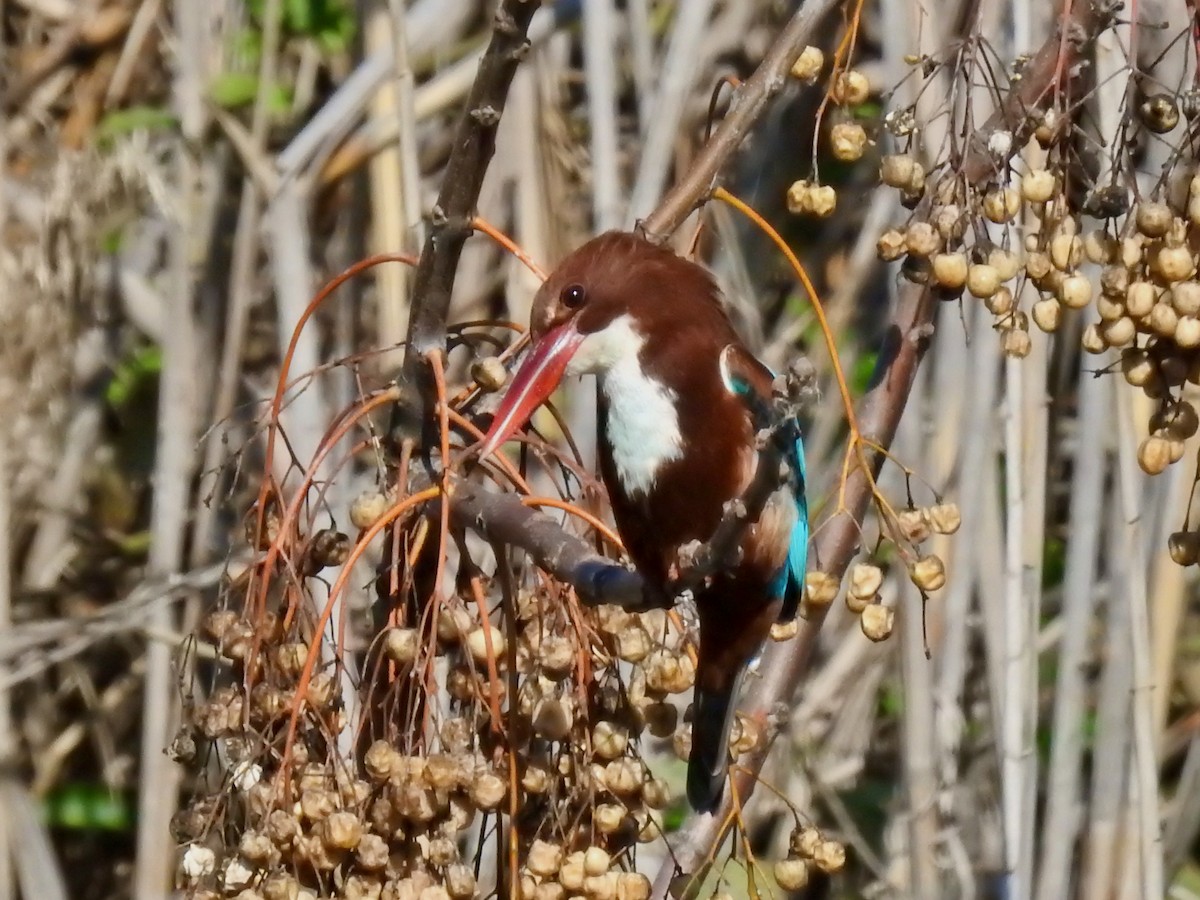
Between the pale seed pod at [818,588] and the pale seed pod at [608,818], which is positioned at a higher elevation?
the pale seed pod at [818,588]

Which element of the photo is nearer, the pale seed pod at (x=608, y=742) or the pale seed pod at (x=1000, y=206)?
the pale seed pod at (x=608, y=742)

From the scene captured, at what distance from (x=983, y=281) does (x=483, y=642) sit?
1.50 feet

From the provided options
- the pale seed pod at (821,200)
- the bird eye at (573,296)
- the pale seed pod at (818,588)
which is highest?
the pale seed pod at (821,200)

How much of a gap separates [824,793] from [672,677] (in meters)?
1.33

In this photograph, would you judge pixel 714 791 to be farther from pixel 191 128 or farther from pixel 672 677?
pixel 191 128

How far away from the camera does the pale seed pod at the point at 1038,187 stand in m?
1.31

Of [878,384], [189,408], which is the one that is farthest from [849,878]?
[878,384]

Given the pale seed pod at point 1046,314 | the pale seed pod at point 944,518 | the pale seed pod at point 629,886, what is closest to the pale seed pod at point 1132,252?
the pale seed pod at point 1046,314

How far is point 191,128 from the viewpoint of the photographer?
2.56 m

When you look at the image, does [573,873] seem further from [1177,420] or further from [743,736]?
[1177,420]

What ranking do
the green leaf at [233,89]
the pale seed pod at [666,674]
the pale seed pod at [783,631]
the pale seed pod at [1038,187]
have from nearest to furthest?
1. the pale seed pod at [666,674]
2. the pale seed pod at [1038,187]
3. the pale seed pod at [783,631]
4. the green leaf at [233,89]

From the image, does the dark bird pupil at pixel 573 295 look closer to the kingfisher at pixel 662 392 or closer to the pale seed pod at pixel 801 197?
the kingfisher at pixel 662 392

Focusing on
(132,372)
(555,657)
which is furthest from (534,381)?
(132,372)

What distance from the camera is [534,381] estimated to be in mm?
1395
